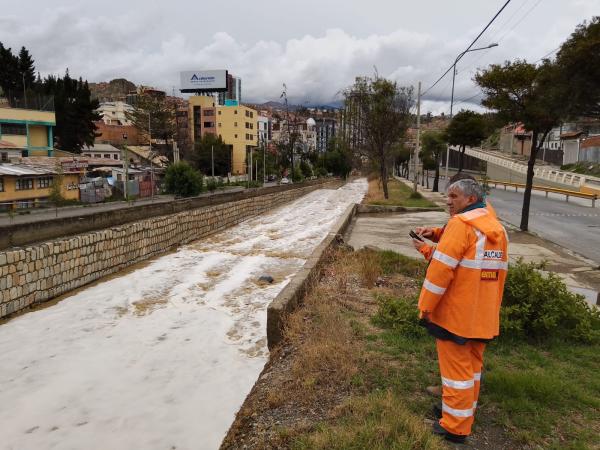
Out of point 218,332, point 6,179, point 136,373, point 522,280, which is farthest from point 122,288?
point 6,179

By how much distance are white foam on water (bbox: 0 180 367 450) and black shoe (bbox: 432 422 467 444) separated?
94.6 inches

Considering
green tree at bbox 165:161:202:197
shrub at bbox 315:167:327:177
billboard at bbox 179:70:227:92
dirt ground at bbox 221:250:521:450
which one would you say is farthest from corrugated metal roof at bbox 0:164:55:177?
billboard at bbox 179:70:227:92

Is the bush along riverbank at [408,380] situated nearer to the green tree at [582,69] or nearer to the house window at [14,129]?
the green tree at [582,69]

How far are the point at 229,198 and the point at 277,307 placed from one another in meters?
17.6

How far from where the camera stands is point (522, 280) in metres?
5.11

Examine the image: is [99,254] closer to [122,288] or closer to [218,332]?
[122,288]

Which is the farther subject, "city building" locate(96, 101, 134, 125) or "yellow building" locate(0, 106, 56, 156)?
"city building" locate(96, 101, 134, 125)

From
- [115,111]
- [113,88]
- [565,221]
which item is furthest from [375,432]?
[113,88]

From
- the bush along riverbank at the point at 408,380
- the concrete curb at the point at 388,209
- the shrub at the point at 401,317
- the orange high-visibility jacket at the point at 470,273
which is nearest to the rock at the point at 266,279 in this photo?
the bush along riverbank at the point at 408,380

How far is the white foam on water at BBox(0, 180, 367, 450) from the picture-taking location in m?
4.82

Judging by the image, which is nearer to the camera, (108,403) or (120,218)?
(108,403)

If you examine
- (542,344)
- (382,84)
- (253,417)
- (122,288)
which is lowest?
(122,288)

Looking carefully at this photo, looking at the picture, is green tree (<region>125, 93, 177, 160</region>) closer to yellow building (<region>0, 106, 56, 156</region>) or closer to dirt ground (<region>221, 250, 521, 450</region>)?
yellow building (<region>0, 106, 56, 156</region>)

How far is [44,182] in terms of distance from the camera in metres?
31.5
